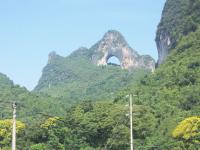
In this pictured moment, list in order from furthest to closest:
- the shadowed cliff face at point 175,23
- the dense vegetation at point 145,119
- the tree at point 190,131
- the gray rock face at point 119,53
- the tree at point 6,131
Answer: the gray rock face at point 119,53 → the shadowed cliff face at point 175,23 → the tree at point 6,131 → the dense vegetation at point 145,119 → the tree at point 190,131

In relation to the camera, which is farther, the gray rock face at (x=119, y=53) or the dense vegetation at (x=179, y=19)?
the gray rock face at (x=119, y=53)

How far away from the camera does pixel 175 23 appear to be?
328ft

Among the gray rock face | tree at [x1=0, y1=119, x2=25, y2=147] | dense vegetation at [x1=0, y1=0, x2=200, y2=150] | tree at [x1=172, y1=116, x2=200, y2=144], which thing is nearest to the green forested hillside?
the gray rock face

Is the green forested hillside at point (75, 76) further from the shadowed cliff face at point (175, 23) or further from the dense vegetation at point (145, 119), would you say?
the dense vegetation at point (145, 119)

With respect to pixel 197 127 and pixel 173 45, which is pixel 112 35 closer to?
pixel 173 45

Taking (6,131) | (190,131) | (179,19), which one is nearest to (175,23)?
(179,19)

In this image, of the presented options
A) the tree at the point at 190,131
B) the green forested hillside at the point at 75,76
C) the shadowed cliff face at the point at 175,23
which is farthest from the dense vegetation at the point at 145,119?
the green forested hillside at the point at 75,76

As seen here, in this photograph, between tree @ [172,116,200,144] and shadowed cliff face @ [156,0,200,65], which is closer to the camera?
tree @ [172,116,200,144]

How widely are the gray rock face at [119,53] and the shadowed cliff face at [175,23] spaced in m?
73.1

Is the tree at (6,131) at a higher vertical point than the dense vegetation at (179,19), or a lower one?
lower

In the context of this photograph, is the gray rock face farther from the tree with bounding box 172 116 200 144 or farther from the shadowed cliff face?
the tree with bounding box 172 116 200 144

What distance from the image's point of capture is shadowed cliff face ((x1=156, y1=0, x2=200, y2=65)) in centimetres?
8825

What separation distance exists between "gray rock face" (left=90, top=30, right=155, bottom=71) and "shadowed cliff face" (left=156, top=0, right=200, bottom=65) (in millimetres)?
73142

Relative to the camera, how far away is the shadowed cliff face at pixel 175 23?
290 feet
